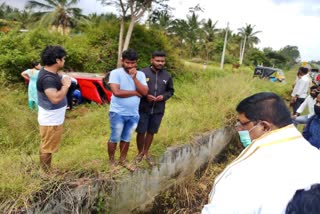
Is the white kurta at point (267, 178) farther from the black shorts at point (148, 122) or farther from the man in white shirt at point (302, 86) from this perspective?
the man in white shirt at point (302, 86)

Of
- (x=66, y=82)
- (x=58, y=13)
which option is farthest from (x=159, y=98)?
(x=58, y=13)

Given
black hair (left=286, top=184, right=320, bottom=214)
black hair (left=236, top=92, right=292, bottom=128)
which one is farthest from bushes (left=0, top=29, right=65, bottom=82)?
black hair (left=286, top=184, right=320, bottom=214)

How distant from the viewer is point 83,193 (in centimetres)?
302

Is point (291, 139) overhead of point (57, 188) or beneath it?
overhead

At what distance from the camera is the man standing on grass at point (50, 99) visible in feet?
9.66

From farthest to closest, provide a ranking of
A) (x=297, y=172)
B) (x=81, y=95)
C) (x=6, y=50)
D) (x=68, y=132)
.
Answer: (x=6, y=50) → (x=81, y=95) → (x=68, y=132) → (x=297, y=172)

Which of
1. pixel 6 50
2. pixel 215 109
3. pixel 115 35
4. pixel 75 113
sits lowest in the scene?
pixel 75 113

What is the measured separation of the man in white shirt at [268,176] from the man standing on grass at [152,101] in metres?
2.61

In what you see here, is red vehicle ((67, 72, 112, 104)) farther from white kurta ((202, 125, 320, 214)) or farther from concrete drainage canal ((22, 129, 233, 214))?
white kurta ((202, 125, 320, 214))

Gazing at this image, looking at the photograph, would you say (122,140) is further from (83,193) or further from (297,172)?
(297,172)

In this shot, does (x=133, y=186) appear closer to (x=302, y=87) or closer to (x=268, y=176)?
(x=268, y=176)

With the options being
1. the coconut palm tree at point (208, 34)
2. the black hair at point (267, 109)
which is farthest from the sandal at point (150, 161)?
the coconut palm tree at point (208, 34)

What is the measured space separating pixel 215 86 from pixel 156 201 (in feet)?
14.7

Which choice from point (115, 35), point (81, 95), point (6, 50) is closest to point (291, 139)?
point (81, 95)
